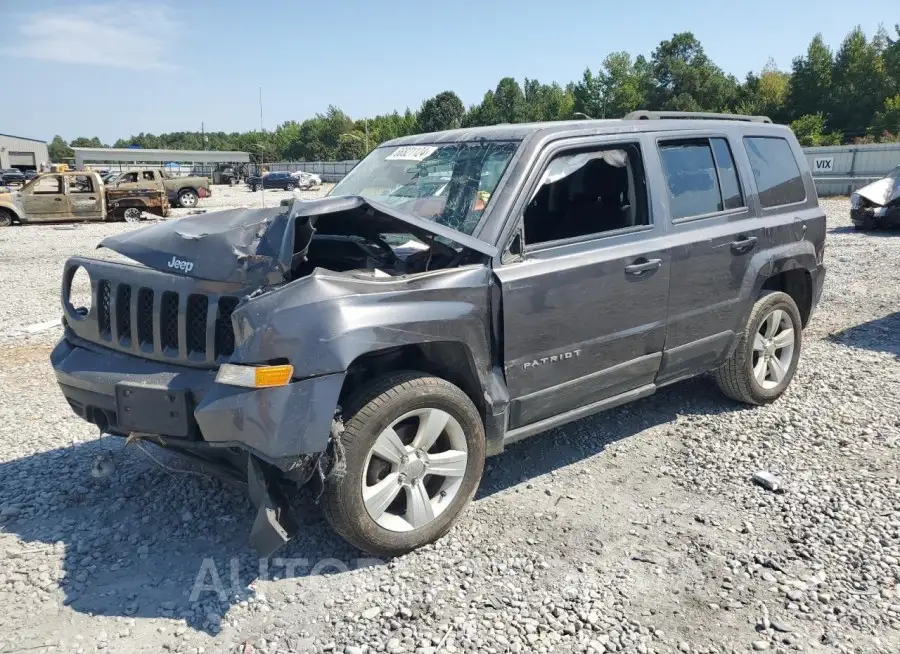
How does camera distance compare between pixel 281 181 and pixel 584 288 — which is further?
pixel 281 181

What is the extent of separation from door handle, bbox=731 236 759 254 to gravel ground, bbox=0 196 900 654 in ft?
3.94

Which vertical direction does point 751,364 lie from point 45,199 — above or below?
below

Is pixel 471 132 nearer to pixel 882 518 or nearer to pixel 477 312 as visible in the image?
pixel 477 312

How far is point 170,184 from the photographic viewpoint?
27406 mm

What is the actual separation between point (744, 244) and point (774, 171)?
0.81 metres

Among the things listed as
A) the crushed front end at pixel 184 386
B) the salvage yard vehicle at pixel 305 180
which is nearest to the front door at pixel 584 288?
the crushed front end at pixel 184 386

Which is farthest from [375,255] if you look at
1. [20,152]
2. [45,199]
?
[20,152]

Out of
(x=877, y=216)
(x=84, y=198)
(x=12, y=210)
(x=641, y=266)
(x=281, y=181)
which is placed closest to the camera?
(x=641, y=266)

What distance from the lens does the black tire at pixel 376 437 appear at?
2.94 metres

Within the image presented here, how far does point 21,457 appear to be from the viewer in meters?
4.32

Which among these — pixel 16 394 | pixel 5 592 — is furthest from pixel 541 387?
pixel 16 394

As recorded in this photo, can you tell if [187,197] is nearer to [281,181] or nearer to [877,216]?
[281,181]

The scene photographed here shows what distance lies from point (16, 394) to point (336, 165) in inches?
2317

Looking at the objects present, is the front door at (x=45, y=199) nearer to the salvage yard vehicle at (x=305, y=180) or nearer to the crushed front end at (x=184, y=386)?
the crushed front end at (x=184, y=386)
